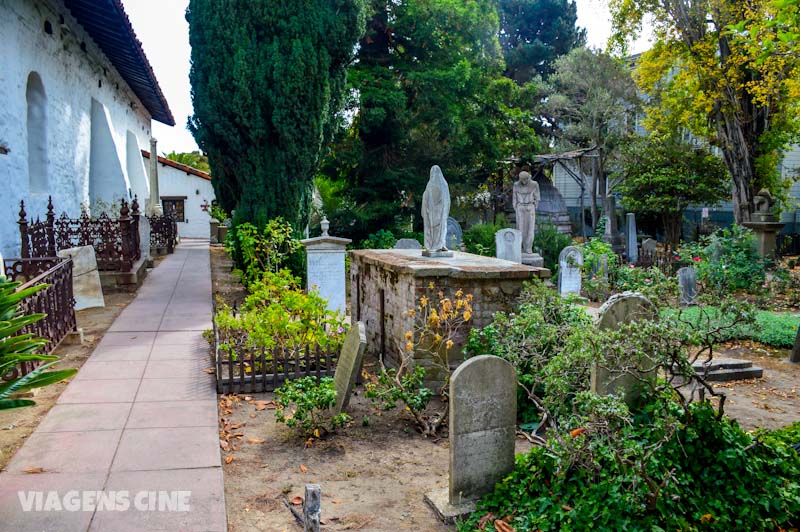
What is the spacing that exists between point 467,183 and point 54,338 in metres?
15.0

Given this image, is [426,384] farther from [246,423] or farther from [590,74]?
[590,74]

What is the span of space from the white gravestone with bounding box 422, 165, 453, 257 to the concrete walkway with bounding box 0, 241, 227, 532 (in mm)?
3494

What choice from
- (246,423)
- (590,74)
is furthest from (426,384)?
(590,74)

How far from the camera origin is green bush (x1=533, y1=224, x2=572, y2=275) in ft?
60.2

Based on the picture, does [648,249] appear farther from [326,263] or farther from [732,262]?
[326,263]

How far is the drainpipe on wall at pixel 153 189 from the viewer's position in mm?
23953

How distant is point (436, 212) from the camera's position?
29.7 feet

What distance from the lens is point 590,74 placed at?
2942 centimetres

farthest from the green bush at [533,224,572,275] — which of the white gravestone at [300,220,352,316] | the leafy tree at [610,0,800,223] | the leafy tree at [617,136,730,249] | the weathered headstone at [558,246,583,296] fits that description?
the white gravestone at [300,220,352,316]

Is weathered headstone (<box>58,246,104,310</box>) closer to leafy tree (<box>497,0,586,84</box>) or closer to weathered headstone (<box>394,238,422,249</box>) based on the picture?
weathered headstone (<box>394,238,422,249</box>)

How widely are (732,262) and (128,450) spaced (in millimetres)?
14799

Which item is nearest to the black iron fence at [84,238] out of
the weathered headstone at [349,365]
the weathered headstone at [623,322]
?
the weathered headstone at [349,365]

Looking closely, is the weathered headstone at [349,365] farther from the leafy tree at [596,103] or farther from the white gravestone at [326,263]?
the leafy tree at [596,103]

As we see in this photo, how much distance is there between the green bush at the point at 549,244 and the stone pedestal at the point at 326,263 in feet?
29.7
